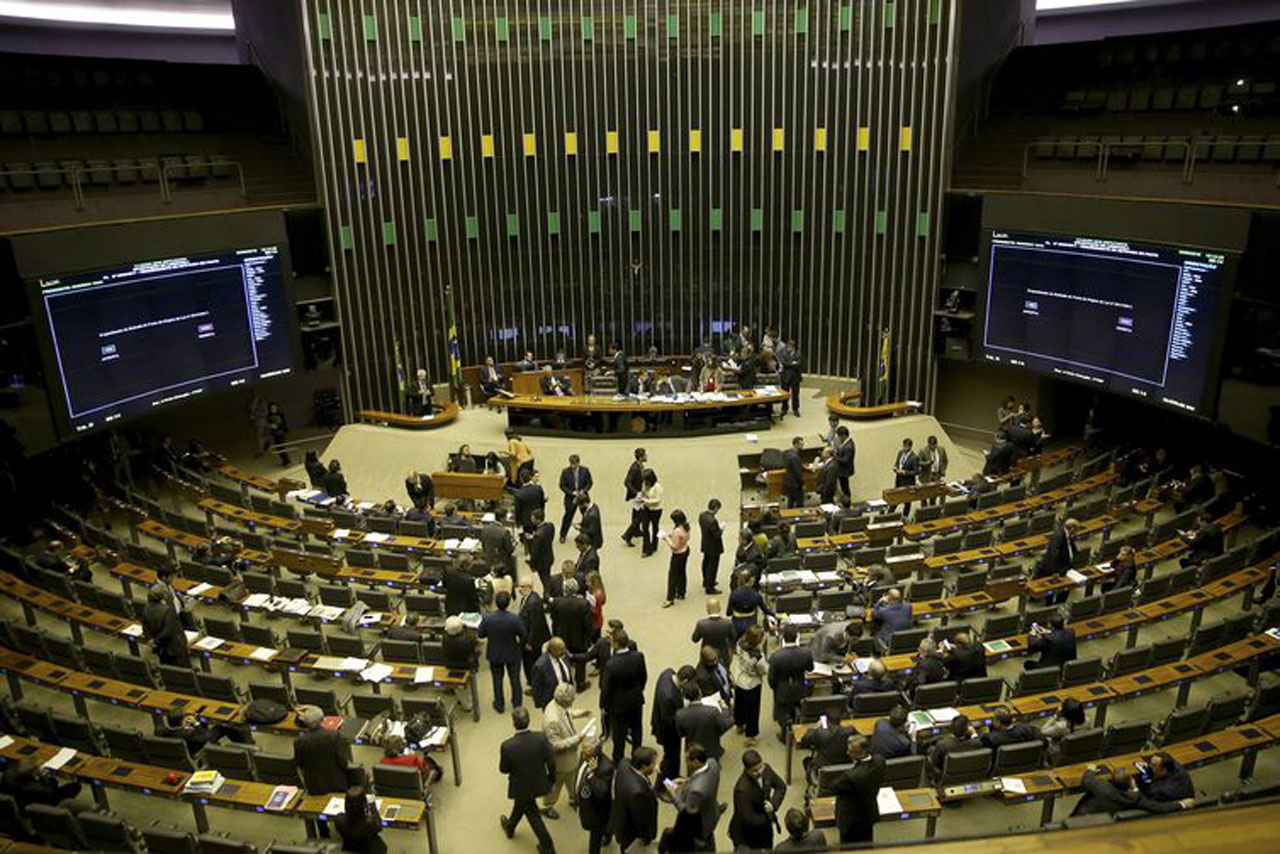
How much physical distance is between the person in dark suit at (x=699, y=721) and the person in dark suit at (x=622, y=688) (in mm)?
602

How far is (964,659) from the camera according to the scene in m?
8.05

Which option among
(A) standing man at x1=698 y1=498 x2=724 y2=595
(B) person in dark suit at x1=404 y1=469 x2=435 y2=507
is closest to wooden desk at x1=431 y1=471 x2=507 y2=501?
(B) person in dark suit at x1=404 y1=469 x2=435 y2=507

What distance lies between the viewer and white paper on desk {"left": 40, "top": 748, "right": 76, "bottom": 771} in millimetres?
7234

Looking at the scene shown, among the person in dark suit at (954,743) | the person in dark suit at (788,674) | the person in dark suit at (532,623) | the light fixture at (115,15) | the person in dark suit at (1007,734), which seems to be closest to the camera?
the person in dark suit at (954,743)

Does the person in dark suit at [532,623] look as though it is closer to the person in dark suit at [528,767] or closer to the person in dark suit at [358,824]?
the person in dark suit at [528,767]

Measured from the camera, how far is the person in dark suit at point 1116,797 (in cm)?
617

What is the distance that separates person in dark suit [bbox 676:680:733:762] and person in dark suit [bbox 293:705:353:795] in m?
2.56

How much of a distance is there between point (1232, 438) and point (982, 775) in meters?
10.0

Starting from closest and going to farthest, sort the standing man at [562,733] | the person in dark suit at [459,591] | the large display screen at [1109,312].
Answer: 1. the standing man at [562,733]
2. the person in dark suit at [459,591]
3. the large display screen at [1109,312]

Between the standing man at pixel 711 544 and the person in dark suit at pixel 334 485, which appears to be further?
the person in dark suit at pixel 334 485

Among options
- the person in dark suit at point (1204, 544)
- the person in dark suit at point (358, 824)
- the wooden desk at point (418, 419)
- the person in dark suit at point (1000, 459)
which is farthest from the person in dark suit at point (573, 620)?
the wooden desk at point (418, 419)

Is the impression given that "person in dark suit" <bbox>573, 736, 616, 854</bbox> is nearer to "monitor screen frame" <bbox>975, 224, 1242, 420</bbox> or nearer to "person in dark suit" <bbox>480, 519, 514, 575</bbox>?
"person in dark suit" <bbox>480, 519, 514, 575</bbox>

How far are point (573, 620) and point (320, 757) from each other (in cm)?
262

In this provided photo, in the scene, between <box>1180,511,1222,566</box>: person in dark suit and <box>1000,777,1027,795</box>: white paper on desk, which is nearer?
<box>1000,777,1027,795</box>: white paper on desk
